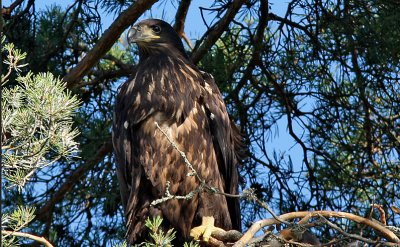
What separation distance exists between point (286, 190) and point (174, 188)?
136 cm

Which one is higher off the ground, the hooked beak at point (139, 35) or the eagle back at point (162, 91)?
the hooked beak at point (139, 35)

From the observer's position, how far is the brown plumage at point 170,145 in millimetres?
5102

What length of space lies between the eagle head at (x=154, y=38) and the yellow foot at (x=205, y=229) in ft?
3.44

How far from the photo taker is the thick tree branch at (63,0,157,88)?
17.9 ft

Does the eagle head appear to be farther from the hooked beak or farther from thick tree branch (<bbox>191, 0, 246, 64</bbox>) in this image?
thick tree branch (<bbox>191, 0, 246, 64</bbox>)

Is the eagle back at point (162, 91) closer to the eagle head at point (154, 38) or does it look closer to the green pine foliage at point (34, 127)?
the eagle head at point (154, 38)


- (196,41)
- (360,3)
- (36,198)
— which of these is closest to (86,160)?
(36,198)

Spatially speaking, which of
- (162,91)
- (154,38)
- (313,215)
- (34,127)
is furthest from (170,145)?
(34,127)

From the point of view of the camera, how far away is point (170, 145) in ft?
16.7

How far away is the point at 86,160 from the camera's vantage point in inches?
242

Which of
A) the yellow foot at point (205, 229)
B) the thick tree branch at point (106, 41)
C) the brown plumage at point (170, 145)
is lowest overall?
the yellow foot at point (205, 229)

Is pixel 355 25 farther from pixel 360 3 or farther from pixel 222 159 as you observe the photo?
pixel 222 159

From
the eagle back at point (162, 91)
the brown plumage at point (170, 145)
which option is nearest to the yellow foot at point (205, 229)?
the brown plumage at point (170, 145)

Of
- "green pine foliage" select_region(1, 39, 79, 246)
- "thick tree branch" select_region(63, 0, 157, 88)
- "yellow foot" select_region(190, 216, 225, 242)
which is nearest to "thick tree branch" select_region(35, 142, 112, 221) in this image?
"thick tree branch" select_region(63, 0, 157, 88)
